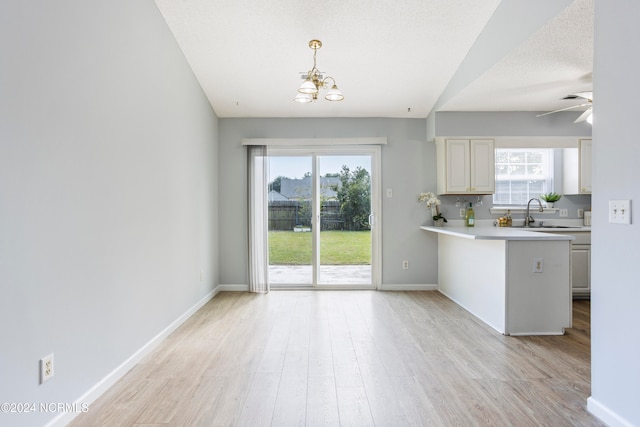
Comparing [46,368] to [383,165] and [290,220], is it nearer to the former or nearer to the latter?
[290,220]

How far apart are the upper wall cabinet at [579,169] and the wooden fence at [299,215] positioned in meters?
3.11

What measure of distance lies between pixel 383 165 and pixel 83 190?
3.64 meters

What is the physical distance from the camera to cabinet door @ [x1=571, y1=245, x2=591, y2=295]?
4.33m

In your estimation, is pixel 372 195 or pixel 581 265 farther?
pixel 372 195

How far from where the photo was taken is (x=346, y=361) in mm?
2613

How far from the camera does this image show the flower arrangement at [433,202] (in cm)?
476

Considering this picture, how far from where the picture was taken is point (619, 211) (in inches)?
69.6

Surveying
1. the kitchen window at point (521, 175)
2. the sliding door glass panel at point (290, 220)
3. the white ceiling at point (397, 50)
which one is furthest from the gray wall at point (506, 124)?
the sliding door glass panel at point (290, 220)

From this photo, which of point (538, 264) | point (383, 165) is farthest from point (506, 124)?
point (538, 264)

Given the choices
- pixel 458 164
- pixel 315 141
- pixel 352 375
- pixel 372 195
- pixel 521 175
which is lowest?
pixel 352 375

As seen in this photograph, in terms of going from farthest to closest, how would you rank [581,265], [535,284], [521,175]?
[521,175] < [581,265] < [535,284]

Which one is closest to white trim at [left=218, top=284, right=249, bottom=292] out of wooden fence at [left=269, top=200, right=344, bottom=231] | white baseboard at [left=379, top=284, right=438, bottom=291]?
wooden fence at [left=269, top=200, right=344, bottom=231]

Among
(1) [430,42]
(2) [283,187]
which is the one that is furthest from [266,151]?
(1) [430,42]

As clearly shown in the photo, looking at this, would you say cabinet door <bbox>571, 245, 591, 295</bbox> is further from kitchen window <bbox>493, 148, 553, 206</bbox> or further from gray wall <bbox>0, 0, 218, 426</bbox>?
gray wall <bbox>0, 0, 218, 426</bbox>
